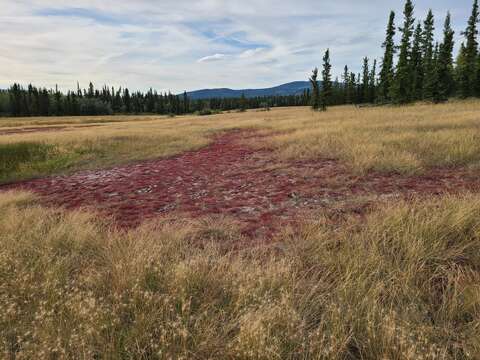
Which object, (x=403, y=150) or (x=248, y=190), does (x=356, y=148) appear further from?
Answer: (x=248, y=190)

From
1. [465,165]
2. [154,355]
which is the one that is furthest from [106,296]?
[465,165]

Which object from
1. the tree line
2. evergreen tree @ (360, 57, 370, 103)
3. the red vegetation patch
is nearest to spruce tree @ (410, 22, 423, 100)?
the tree line

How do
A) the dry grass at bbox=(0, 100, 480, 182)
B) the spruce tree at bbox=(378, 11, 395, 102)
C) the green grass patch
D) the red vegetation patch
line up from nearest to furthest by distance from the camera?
the red vegetation patch → the dry grass at bbox=(0, 100, 480, 182) → the green grass patch → the spruce tree at bbox=(378, 11, 395, 102)

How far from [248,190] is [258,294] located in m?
4.26

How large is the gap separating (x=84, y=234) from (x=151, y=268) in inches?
61.9

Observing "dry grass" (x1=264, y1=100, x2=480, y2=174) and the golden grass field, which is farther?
"dry grass" (x1=264, y1=100, x2=480, y2=174)

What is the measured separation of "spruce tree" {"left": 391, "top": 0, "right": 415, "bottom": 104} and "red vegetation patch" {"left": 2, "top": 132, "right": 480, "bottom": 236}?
41798 millimetres

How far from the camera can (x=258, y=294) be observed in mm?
2422

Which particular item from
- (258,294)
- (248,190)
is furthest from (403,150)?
(258,294)

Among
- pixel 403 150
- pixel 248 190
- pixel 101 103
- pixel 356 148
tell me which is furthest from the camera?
pixel 101 103

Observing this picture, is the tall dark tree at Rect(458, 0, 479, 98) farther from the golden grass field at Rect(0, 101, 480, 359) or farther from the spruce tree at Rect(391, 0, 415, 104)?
the golden grass field at Rect(0, 101, 480, 359)

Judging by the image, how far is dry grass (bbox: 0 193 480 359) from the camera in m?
1.92

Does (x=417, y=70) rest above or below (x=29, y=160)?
above

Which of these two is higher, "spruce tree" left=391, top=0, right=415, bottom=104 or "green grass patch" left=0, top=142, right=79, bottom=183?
"spruce tree" left=391, top=0, right=415, bottom=104
